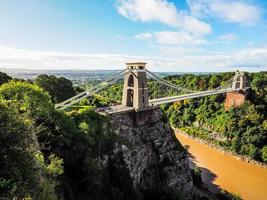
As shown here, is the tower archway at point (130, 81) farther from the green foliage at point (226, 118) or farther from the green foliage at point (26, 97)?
the green foliage at point (226, 118)

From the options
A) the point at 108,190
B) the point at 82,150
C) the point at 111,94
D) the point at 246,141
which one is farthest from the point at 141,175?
the point at 111,94

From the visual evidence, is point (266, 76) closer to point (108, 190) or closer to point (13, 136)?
point (108, 190)

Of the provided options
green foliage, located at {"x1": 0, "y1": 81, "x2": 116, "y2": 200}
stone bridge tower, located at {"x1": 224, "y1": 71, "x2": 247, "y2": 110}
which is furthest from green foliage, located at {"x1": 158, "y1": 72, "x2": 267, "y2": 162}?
green foliage, located at {"x1": 0, "y1": 81, "x2": 116, "y2": 200}

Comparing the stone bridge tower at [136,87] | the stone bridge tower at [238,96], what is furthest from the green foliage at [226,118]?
the stone bridge tower at [136,87]

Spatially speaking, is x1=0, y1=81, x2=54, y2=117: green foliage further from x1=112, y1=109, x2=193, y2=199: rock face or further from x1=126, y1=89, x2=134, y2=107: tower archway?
x1=126, y1=89, x2=134, y2=107: tower archway

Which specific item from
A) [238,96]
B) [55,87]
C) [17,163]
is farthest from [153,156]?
[238,96]

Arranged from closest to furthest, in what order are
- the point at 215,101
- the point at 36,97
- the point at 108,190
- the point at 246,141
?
the point at 36,97 < the point at 108,190 < the point at 246,141 < the point at 215,101
